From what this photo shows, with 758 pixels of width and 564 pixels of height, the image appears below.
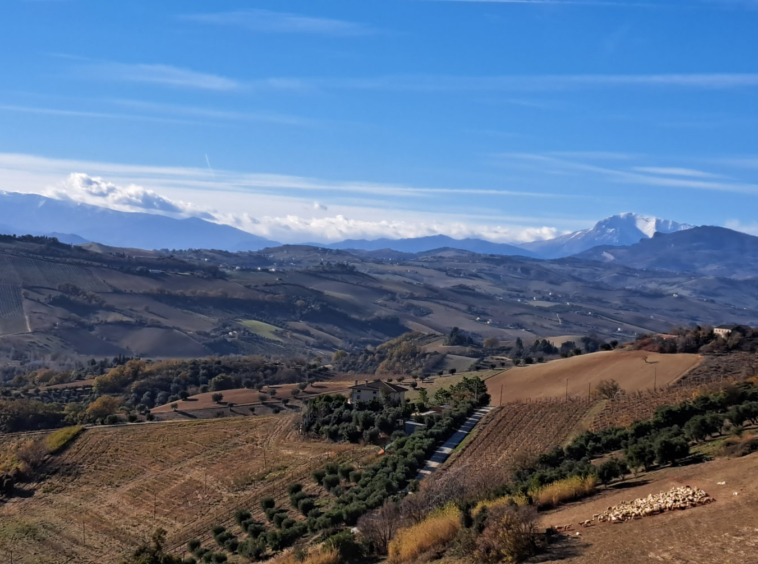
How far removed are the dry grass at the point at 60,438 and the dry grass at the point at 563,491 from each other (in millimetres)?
35410

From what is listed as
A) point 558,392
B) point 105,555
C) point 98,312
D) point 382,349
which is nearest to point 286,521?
point 105,555

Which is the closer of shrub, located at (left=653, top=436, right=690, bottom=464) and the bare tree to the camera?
shrub, located at (left=653, top=436, right=690, bottom=464)

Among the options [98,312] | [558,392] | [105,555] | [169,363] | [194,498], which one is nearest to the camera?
[105,555]

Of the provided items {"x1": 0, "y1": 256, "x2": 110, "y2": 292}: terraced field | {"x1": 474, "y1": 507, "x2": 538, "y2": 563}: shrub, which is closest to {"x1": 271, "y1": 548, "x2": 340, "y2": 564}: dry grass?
{"x1": 474, "y1": 507, "x2": 538, "y2": 563}: shrub

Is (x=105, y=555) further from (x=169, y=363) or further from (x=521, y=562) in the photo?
(x=169, y=363)

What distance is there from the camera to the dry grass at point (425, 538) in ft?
65.9

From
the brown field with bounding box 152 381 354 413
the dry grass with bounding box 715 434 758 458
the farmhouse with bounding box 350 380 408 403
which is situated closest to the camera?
the dry grass with bounding box 715 434 758 458

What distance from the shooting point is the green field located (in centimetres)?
17912

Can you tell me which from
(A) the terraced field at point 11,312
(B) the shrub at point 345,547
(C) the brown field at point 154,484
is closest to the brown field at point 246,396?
(C) the brown field at point 154,484

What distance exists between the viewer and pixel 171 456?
45062 mm

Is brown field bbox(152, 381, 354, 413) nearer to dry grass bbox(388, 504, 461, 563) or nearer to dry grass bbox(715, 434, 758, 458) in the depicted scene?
dry grass bbox(715, 434, 758, 458)

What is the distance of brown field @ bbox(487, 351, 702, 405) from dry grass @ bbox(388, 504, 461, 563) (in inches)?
1364

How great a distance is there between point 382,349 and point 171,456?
326ft

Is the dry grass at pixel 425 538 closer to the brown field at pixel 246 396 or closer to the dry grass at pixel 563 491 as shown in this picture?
the dry grass at pixel 563 491
